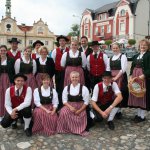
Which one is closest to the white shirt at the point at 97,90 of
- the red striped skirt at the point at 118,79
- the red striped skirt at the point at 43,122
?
the red striped skirt at the point at 118,79

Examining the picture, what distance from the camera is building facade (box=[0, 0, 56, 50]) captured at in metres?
57.2

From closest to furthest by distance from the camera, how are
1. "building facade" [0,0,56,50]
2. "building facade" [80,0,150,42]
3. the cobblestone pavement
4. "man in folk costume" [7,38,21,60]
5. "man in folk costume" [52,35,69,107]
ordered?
1. the cobblestone pavement
2. "man in folk costume" [7,38,21,60]
3. "man in folk costume" [52,35,69,107]
4. "building facade" [80,0,150,42]
5. "building facade" [0,0,56,50]

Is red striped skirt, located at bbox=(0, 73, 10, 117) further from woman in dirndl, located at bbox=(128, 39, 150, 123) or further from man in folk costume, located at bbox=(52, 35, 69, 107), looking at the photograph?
woman in dirndl, located at bbox=(128, 39, 150, 123)

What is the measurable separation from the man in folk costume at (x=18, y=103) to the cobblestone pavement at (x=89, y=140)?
0.77 ft

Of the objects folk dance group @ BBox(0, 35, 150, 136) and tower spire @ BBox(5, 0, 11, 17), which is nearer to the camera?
folk dance group @ BBox(0, 35, 150, 136)

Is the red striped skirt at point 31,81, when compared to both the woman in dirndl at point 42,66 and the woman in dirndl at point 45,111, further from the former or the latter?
the woman in dirndl at point 45,111

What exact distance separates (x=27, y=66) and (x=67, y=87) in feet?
3.11

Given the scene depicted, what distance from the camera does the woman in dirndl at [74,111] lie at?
4984 millimetres

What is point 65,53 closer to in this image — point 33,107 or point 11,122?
point 33,107

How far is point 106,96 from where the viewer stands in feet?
17.1

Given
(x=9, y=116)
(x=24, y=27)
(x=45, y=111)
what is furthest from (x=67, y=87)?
(x=24, y=27)

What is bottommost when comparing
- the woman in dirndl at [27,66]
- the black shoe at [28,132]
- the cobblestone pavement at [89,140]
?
the cobblestone pavement at [89,140]

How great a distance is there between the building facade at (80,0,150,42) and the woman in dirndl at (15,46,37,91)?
36329 mm

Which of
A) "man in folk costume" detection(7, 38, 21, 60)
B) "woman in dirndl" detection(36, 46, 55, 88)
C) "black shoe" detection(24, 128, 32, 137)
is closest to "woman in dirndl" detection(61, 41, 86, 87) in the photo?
"woman in dirndl" detection(36, 46, 55, 88)
